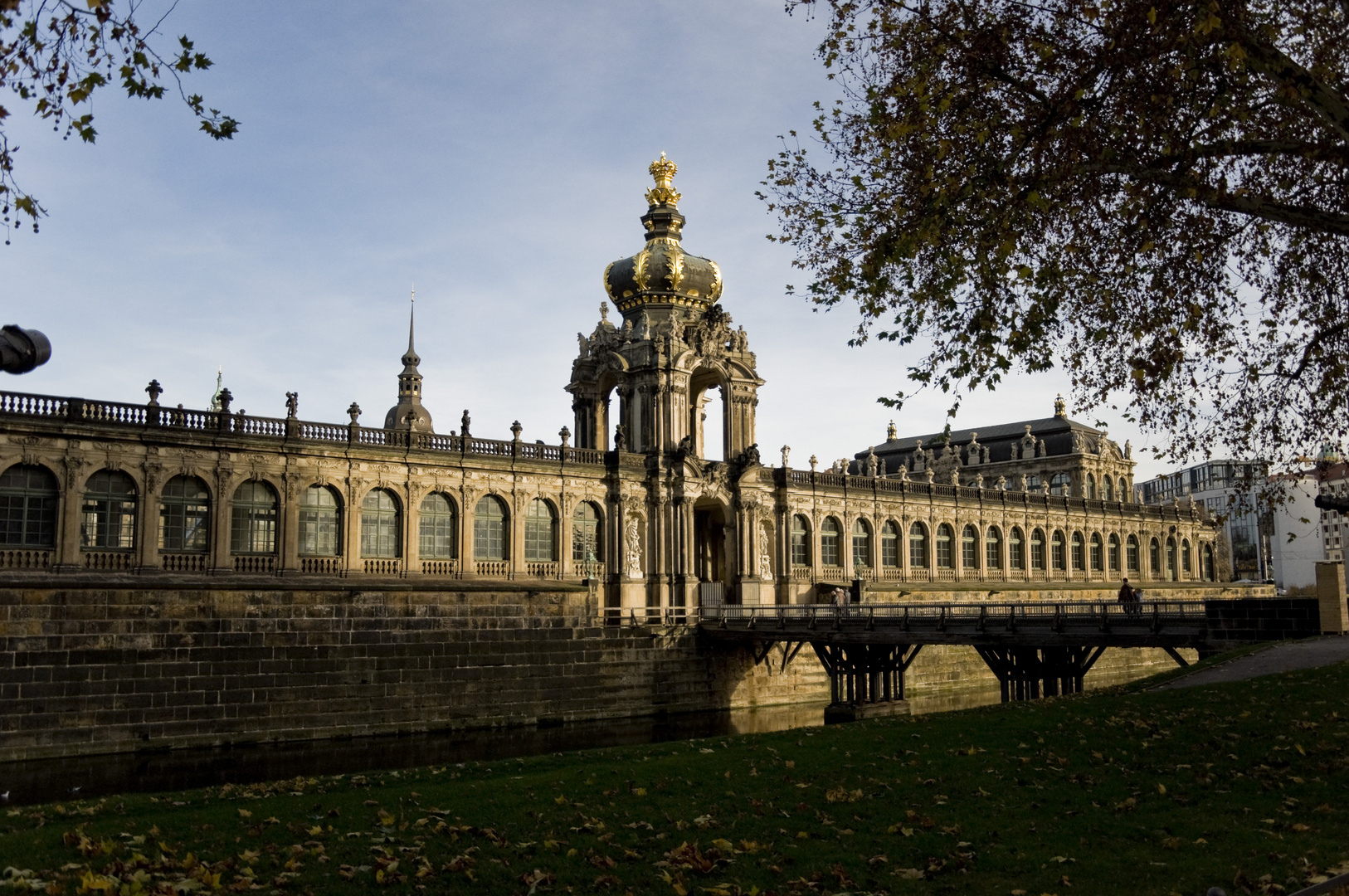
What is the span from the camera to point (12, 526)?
36375 millimetres

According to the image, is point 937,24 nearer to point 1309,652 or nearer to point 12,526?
point 1309,652

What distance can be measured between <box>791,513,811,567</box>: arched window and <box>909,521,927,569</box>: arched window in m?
9.24

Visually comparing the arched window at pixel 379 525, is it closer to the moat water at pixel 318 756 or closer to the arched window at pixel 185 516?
the arched window at pixel 185 516

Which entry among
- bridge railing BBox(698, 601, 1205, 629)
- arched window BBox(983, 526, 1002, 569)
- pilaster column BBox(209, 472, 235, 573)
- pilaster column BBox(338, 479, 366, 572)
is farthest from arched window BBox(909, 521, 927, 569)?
pilaster column BBox(209, 472, 235, 573)

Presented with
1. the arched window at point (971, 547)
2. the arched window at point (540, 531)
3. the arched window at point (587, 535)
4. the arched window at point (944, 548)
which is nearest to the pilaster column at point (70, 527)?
the arched window at point (540, 531)

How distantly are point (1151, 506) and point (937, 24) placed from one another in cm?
7803

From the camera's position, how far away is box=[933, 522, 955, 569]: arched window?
223ft

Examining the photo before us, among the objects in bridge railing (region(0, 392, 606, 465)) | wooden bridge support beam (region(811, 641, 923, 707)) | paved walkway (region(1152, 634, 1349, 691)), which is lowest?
wooden bridge support beam (region(811, 641, 923, 707))

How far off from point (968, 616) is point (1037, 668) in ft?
16.7

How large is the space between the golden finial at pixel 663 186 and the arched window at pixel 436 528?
793 inches

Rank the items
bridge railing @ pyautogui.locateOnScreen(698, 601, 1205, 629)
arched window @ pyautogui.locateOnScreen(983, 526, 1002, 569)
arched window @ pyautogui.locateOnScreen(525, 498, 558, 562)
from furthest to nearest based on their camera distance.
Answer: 1. arched window @ pyautogui.locateOnScreen(983, 526, 1002, 569)
2. arched window @ pyautogui.locateOnScreen(525, 498, 558, 562)
3. bridge railing @ pyautogui.locateOnScreen(698, 601, 1205, 629)

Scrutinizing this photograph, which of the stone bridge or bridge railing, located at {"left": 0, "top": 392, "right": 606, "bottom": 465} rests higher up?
bridge railing, located at {"left": 0, "top": 392, "right": 606, "bottom": 465}

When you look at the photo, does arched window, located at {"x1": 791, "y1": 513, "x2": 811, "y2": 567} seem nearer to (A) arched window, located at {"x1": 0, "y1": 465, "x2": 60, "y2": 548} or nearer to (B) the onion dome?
(B) the onion dome

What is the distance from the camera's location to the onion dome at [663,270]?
56219 mm
